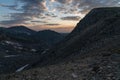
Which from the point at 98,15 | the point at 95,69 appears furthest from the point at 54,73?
the point at 98,15

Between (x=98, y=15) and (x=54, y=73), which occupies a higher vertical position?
(x=98, y=15)

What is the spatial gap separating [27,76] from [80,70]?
5935 mm

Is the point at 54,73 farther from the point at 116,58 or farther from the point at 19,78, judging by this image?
the point at 116,58

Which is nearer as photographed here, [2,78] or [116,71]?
[116,71]

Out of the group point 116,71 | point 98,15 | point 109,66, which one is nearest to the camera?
point 116,71

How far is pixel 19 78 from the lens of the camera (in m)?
23.6

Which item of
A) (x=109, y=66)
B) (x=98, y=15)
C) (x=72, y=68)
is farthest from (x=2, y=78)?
(x=98, y=15)

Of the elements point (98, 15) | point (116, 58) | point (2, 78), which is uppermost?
point (98, 15)

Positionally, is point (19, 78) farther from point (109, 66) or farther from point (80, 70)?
point (109, 66)

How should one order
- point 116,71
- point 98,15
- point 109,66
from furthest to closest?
point 98,15 → point 109,66 → point 116,71

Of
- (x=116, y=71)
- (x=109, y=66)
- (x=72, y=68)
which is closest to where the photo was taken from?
(x=116, y=71)

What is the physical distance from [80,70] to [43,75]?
13.7ft

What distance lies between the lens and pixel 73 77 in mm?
22906

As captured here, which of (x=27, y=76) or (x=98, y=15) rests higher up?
(x=98, y=15)
